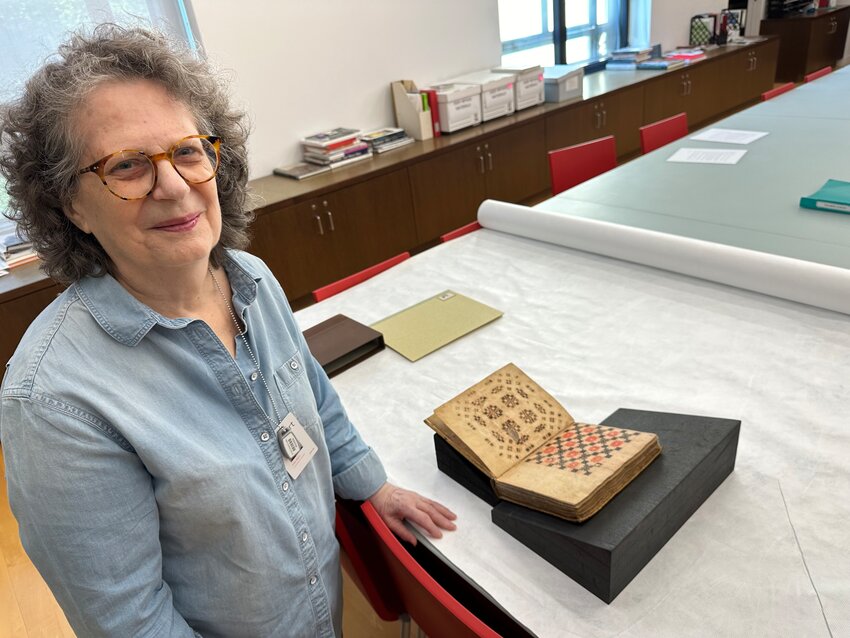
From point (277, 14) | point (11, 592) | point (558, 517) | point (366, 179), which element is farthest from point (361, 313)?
point (277, 14)

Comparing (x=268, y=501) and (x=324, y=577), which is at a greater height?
(x=268, y=501)

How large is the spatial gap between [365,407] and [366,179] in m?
2.25

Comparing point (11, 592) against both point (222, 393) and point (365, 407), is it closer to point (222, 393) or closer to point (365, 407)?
point (365, 407)

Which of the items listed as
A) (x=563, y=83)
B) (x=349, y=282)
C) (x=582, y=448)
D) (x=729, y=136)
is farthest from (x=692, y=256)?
(x=563, y=83)

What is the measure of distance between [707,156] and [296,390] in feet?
8.16

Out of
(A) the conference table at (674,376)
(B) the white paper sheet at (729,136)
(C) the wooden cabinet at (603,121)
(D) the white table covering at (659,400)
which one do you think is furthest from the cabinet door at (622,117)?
(D) the white table covering at (659,400)

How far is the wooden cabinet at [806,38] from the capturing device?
6.87 m

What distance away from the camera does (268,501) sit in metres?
0.89

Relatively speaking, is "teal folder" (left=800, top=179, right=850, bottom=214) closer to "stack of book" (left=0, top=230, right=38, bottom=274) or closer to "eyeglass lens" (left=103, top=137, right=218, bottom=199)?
"eyeglass lens" (left=103, top=137, right=218, bottom=199)

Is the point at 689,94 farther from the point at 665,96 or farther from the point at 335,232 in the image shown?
the point at 335,232

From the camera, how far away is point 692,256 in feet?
5.71

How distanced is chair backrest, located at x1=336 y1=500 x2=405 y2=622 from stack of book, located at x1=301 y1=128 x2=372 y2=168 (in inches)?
106

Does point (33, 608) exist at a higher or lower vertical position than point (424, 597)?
lower

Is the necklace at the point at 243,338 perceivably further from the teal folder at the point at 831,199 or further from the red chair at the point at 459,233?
the teal folder at the point at 831,199
